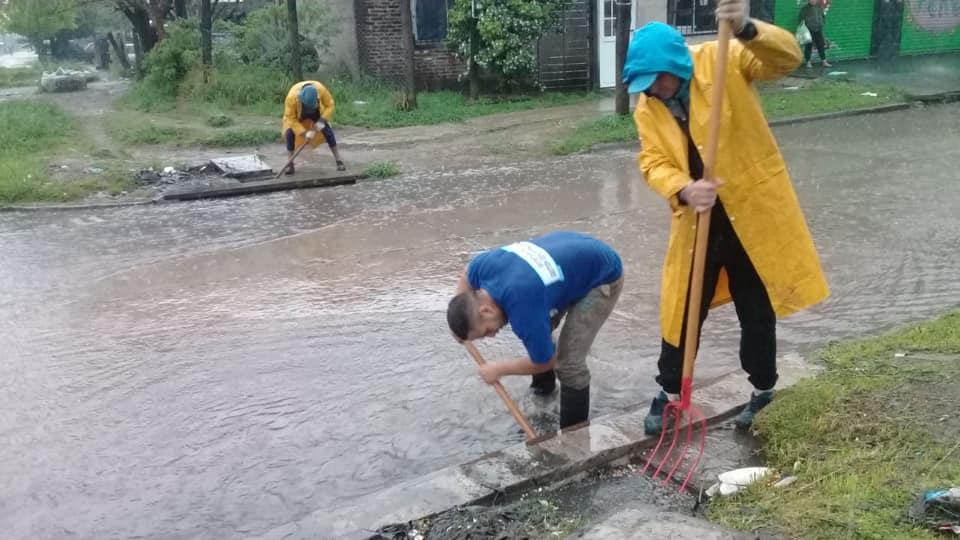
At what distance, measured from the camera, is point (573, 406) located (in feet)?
13.4

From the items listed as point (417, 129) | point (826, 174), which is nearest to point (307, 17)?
point (417, 129)

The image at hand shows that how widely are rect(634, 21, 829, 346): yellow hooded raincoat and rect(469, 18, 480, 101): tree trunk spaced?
12.7 m

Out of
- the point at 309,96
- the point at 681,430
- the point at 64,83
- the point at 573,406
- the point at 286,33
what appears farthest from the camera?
the point at 64,83

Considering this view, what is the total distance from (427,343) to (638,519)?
8.70 ft

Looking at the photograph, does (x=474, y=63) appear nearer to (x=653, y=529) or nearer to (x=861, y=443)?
(x=861, y=443)

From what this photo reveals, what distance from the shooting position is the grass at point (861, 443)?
10.2 ft

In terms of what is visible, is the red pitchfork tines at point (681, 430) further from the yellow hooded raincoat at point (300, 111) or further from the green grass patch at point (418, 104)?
the green grass patch at point (418, 104)

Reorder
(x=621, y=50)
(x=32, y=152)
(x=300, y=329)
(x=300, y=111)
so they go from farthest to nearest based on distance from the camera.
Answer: (x=621, y=50), (x=32, y=152), (x=300, y=111), (x=300, y=329)

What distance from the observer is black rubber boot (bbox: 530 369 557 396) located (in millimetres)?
4648

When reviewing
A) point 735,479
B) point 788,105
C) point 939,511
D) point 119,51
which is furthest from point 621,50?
point 119,51

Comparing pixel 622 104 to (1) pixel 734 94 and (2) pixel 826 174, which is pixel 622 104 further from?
(1) pixel 734 94

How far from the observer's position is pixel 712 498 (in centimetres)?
A: 342

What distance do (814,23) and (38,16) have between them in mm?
18956

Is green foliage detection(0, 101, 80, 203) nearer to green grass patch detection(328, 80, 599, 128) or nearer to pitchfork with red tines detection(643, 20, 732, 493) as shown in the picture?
green grass patch detection(328, 80, 599, 128)
